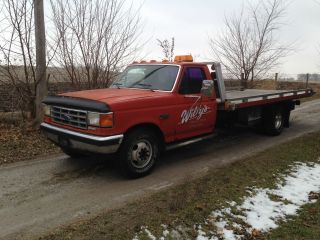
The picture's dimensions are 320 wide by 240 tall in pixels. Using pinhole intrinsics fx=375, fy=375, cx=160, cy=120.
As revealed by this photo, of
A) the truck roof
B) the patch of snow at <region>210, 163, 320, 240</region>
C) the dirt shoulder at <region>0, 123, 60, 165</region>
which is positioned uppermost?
the truck roof

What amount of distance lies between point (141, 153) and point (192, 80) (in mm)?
1825

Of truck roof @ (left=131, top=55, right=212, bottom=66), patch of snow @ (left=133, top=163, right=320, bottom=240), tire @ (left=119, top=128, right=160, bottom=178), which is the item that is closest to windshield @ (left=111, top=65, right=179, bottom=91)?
truck roof @ (left=131, top=55, right=212, bottom=66)

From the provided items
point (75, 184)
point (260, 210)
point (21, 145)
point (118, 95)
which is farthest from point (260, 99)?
point (21, 145)

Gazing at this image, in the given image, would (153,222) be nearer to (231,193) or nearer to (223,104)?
(231,193)

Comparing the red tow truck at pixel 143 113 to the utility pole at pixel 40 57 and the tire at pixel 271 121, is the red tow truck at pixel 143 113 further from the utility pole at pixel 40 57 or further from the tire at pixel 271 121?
the utility pole at pixel 40 57

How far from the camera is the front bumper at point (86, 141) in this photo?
5457mm

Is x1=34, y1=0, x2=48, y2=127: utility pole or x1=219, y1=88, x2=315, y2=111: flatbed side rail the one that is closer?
x1=219, y1=88, x2=315, y2=111: flatbed side rail

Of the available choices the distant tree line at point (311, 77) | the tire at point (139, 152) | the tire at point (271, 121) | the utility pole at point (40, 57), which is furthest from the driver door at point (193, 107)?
the distant tree line at point (311, 77)

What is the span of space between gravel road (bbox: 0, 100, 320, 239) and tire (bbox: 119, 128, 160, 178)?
0.17 m

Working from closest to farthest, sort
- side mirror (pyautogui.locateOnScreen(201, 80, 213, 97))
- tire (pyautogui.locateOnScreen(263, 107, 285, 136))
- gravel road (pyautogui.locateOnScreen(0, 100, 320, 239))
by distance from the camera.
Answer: gravel road (pyautogui.locateOnScreen(0, 100, 320, 239)), side mirror (pyautogui.locateOnScreen(201, 80, 213, 97)), tire (pyautogui.locateOnScreen(263, 107, 285, 136))

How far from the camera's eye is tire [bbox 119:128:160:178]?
18.9ft

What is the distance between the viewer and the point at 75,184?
574 cm

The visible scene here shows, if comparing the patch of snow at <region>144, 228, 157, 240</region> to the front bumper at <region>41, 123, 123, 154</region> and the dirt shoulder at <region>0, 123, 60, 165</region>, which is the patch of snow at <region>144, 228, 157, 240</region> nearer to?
the front bumper at <region>41, 123, 123, 154</region>

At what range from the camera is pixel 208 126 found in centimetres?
730
